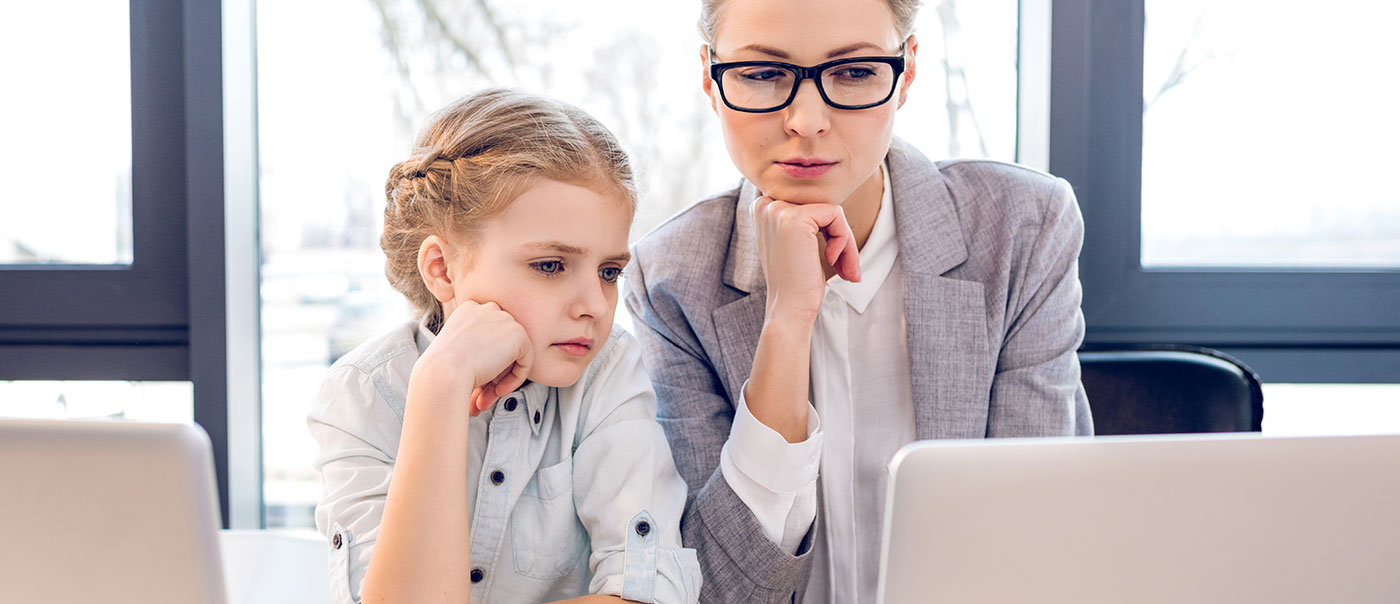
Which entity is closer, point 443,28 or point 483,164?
point 483,164

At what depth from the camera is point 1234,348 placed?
1705mm

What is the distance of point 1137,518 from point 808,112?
0.65m

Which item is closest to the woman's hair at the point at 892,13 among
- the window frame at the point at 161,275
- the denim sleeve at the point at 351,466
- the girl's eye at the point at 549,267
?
the girl's eye at the point at 549,267

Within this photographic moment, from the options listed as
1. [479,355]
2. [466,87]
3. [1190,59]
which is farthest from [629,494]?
[1190,59]

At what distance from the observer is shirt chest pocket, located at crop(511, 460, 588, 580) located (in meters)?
0.98

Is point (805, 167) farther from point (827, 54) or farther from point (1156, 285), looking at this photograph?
point (1156, 285)

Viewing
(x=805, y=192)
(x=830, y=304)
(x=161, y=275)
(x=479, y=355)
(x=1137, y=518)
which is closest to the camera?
(x=1137, y=518)

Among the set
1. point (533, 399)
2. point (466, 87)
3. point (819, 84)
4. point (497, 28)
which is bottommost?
point (533, 399)

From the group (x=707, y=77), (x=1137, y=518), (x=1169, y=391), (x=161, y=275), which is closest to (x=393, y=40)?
(x=161, y=275)

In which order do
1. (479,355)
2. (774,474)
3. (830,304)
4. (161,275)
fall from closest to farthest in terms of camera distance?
(479,355), (774,474), (830,304), (161,275)

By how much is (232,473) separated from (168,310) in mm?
334

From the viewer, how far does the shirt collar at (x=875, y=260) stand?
4.11 ft

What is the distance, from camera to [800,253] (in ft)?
3.50

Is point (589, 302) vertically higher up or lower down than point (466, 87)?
lower down
